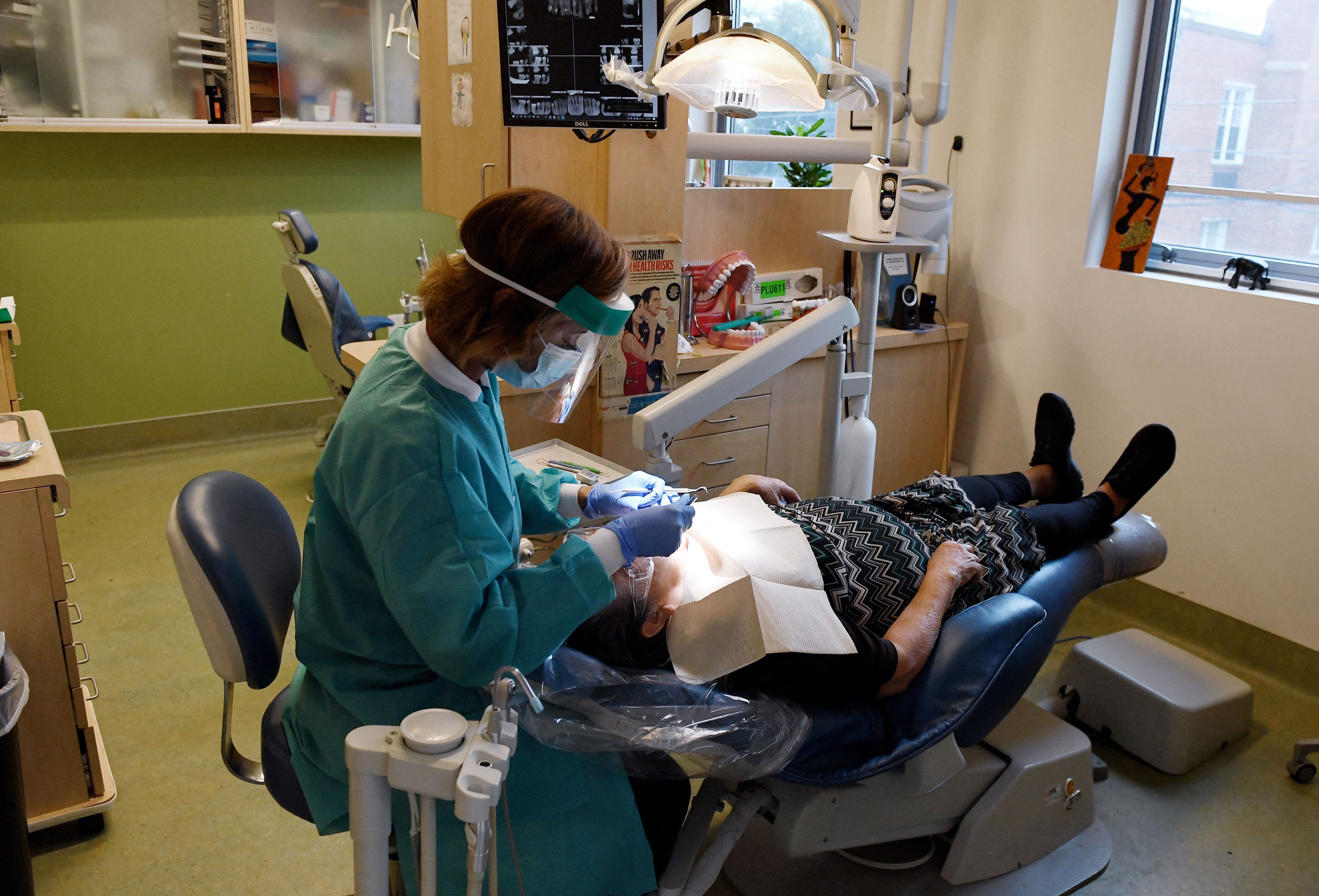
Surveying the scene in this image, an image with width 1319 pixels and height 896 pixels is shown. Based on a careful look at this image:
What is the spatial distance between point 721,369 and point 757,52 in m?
0.58

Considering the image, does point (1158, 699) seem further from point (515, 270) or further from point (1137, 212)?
point (515, 270)

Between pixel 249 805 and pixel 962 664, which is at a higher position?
pixel 962 664

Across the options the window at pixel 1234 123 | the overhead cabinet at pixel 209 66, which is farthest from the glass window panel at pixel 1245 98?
the overhead cabinet at pixel 209 66

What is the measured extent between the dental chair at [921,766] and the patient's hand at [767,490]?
523 millimetres

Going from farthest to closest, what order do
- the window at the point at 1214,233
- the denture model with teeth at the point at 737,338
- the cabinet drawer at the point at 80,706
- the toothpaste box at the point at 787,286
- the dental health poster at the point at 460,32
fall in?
the toothpaste box at the point at 787,286 → the denture model with teeth at the point at 737,338 → the window at the point at 1214,233 → the dental health poster at the point at 460,32 → the cabinet drawer at the point at 80,706

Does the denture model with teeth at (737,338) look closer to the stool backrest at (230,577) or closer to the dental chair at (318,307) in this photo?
the dental chair at (318,307)

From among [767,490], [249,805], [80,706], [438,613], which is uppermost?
[438,613]

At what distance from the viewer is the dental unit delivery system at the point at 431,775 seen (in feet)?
3.33

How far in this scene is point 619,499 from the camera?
175cm

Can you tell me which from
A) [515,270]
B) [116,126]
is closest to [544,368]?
[515,270]

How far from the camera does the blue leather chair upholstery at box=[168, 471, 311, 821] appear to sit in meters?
1.37

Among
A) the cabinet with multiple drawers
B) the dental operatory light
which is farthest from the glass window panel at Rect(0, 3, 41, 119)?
the dental operatory light

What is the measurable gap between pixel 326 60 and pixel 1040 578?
141 inches

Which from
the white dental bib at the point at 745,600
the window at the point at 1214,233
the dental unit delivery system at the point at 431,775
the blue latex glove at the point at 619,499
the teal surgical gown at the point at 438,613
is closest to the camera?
the dental unit delivery system at the point at 431,775
